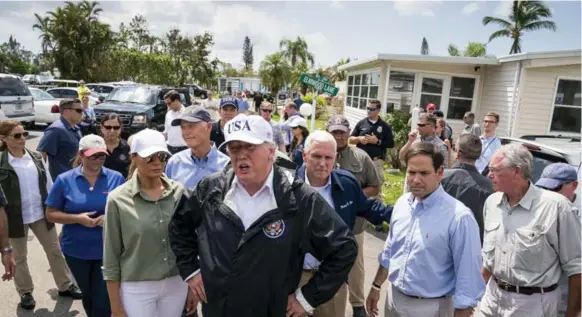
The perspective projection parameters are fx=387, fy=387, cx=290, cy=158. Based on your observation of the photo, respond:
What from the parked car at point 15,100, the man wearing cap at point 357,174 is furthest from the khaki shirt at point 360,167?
the parked car at point 15,100

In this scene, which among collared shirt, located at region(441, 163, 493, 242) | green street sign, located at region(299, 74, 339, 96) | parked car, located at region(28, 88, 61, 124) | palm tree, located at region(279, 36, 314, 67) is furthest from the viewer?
palm tree, located at region(279, 36, 314, 67)

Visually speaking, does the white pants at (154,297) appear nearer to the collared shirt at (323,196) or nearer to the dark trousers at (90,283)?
the dark trousers at (90,283)

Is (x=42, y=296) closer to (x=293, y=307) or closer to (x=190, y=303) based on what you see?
(x=190, y=303)

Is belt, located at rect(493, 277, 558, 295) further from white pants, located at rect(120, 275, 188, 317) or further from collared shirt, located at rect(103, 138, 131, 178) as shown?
collared shirt, located at rect(103, 138, 131, 178)

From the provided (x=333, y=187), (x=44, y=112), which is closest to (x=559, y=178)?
(x=333, y=187)

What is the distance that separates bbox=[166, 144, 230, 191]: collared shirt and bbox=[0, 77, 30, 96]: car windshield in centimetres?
1296

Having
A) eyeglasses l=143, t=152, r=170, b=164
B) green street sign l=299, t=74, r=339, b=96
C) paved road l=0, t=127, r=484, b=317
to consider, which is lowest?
paved road l=0, t=127, r=484, b=317

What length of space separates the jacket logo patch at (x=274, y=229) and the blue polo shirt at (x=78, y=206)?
1922 mm

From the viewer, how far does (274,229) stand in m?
1.92

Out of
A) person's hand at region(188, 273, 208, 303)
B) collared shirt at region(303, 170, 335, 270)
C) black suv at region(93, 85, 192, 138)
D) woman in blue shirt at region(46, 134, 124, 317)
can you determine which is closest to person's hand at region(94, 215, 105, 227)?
woman in blue shirt at region(46, 134, 124, 317)

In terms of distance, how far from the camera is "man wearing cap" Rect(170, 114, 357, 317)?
1925mm

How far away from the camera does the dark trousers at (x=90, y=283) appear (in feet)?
10.1

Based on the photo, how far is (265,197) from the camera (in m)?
2.04

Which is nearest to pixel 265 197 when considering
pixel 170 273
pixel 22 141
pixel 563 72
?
pixel 170 273
